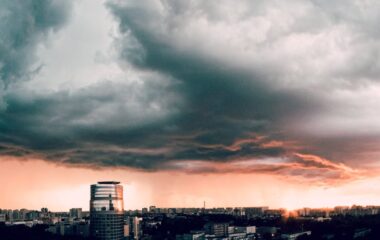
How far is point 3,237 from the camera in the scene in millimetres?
115062

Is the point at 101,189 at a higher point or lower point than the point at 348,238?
higher

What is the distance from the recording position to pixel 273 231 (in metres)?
149

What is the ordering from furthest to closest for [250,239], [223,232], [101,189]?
[223,232], [250,239], [101,189]

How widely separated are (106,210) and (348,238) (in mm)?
64219

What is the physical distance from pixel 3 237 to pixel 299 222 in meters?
98.8

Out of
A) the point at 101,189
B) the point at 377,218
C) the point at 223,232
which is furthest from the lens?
the point at 377,218

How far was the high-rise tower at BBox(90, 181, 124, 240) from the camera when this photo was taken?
12043cm

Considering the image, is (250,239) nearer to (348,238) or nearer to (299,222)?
(348,238)

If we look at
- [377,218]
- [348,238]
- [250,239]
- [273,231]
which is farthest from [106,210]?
[377,218]

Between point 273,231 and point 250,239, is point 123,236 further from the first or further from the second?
point 273,231

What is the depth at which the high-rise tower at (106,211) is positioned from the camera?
12043cm

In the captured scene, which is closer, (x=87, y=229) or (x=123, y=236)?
(x=123, y=236)

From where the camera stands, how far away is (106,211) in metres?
122

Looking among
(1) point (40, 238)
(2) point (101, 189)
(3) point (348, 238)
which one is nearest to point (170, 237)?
(2) point (101, 189)
